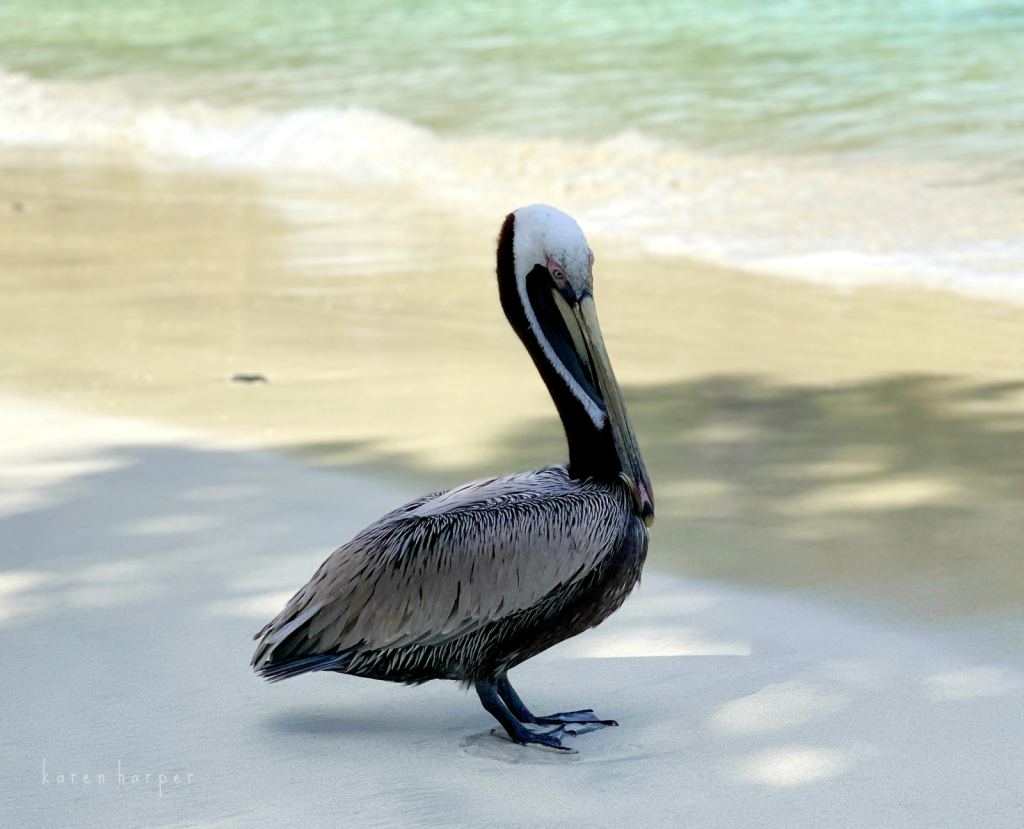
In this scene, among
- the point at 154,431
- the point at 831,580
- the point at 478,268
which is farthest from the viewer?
the point at 478,268

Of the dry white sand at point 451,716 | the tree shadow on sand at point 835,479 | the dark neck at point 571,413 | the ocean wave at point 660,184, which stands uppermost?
the dark neck at point 571,413

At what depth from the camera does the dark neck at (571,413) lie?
3068mm

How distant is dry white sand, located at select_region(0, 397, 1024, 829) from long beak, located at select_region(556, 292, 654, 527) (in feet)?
1.72

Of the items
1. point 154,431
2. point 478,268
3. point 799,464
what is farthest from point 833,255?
point 154,431

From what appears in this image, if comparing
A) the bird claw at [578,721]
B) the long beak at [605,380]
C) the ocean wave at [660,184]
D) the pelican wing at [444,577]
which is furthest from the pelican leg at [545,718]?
the ocean wave at [660,184]

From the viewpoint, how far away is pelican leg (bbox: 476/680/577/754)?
2.94m

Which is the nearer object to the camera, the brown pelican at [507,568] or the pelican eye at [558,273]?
the brown pelican at [507,568]

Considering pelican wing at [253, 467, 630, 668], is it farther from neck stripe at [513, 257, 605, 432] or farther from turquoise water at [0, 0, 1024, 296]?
turquoise water at [0, 0, 1024, 296]

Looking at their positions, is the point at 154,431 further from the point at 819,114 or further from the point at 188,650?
the point at 819,114

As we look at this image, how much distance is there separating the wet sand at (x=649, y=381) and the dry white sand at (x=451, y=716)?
1.51 feet

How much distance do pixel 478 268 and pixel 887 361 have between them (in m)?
2.96

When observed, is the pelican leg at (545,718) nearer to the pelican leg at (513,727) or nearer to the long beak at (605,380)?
the pelican leg at (513,727)

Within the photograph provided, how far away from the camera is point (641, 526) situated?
3.03m

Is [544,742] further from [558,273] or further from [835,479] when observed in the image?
[835,479]
